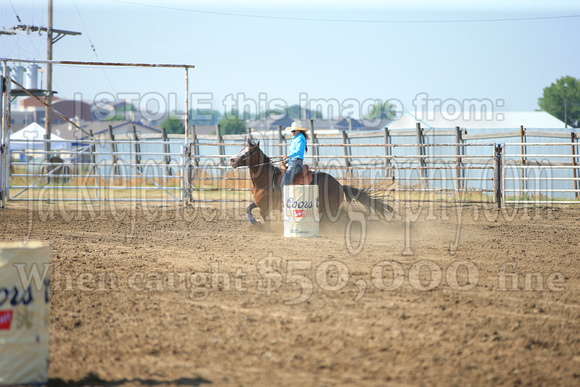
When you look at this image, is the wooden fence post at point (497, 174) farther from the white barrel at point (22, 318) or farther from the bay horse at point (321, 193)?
the white barrel at point (22, 318)

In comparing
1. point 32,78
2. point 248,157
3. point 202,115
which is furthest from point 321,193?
point 202,115

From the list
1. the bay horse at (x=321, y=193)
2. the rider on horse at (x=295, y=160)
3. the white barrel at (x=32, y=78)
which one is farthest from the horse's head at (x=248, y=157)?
the white barrel at (x=32, y=78)

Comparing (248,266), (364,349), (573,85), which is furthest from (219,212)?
(573,85)

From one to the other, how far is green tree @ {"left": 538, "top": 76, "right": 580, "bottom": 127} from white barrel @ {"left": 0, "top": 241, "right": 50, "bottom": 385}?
208 ft

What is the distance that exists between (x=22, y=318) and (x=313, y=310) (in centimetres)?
223

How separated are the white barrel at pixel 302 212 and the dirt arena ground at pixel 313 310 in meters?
0.30

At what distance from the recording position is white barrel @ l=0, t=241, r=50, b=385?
10.2 feet

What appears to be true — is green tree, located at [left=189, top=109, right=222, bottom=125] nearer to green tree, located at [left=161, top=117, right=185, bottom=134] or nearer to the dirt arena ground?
green tree, located at [left=161, top=117, right=185, bottom=134]

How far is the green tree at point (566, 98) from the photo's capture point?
2335 inches

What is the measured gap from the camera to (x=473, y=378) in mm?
3244

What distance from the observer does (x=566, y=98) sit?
196 feet

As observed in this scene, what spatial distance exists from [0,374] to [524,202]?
14.2 m

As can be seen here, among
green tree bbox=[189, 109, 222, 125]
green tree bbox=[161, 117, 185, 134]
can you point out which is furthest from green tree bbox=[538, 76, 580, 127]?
green tree bbox=[161, 117, 185, 134]

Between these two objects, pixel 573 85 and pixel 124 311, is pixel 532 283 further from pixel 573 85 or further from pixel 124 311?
pixel 573 85
